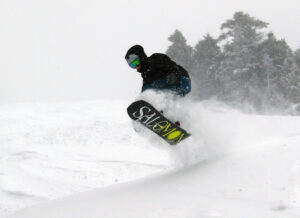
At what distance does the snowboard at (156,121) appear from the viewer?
18.6ft

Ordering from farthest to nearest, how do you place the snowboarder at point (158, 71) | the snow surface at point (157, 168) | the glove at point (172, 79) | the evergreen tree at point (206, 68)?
the evergreen tree at point (206, 68) < the snowboarder at point (158, 71) < the glove at point (172, 79) < the snow surface at point (157, 168)

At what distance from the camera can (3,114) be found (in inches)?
692

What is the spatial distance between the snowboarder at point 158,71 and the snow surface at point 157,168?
29cm

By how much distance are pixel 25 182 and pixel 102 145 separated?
401cm

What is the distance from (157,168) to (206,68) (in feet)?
78.2

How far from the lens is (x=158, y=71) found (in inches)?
248

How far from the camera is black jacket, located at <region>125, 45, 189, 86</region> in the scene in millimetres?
6246

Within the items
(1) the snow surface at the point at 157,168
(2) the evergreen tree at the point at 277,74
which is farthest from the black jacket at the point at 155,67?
(2) the evergreen tree at the point at 277,74

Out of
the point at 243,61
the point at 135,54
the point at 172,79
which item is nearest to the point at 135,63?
the point at 135,54

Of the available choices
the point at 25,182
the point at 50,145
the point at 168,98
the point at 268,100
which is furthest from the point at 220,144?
the point at 268,100

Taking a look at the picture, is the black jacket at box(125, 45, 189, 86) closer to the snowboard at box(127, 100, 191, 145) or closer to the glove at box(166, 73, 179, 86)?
the glove at box(166, 73, 179, 86)

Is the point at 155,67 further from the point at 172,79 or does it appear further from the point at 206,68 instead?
the point at 206,68

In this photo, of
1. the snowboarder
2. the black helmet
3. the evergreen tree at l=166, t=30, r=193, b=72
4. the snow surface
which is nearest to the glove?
the snowboarder

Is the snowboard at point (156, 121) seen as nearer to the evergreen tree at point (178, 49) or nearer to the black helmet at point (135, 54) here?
the black helmet at point (135, 54)
